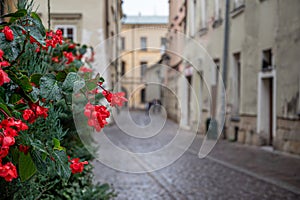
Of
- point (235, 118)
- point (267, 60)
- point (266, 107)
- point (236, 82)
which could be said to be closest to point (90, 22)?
point (236, 82)

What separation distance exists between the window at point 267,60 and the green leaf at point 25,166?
37.5 ft

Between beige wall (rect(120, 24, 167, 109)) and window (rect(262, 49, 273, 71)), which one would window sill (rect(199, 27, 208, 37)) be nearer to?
beige wall (rect(120, 24, 167, 109))

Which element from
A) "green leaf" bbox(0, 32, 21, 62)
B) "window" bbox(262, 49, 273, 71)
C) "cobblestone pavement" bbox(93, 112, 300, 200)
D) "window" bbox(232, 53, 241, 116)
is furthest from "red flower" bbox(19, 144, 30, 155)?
"window" bbox(232, 53, 241, 116)

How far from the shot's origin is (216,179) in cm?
774

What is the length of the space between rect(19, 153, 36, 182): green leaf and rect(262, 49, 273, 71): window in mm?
11442

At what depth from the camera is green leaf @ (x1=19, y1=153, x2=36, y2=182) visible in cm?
181

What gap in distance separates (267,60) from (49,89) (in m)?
A: 11.7

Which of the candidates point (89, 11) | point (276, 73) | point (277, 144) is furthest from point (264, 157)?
point (89, 11)

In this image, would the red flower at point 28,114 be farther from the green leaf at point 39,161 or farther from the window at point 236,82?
the window at point 236,82

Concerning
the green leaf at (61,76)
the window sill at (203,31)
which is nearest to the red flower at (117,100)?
the green leaf at (61,76)

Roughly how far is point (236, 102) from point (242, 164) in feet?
19.2

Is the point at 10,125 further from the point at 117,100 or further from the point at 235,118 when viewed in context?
the point at 235,118

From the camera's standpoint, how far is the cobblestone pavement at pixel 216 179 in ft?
21.1

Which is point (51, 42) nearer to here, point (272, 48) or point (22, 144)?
point (22, 144)
